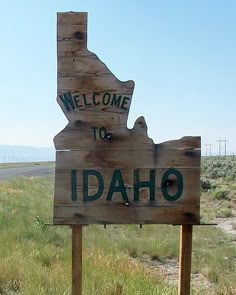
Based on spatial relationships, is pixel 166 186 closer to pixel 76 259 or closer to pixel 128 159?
pixel 128 159

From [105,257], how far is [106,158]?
3754 millimetres

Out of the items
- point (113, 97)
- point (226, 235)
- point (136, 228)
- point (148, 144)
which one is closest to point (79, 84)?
point (113, 97)

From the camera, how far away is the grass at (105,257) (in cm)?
534

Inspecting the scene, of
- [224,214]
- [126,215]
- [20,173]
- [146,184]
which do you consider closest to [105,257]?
[126,215]

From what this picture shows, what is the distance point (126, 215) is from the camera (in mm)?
3879

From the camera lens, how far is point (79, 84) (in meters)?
3.93

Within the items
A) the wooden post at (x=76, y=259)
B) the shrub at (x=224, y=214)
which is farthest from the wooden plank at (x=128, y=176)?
the shrub at (x=224, y=214)

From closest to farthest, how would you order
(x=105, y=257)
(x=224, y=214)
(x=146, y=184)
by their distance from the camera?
(x=146, y=184)
(x=105, y=257)
(x=224, y=214)

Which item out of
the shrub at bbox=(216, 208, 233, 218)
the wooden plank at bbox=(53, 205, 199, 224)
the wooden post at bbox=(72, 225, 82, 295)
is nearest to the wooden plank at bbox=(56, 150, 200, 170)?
the wooden plank at bbox=(53, 205, 199, 224)

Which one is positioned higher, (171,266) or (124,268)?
(124,268)

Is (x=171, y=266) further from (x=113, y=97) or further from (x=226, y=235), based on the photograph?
(x=113, y=97)

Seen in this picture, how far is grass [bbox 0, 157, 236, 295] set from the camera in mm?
5344

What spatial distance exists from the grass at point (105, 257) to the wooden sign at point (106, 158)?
1.48m

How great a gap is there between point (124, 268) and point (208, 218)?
38.8ft
